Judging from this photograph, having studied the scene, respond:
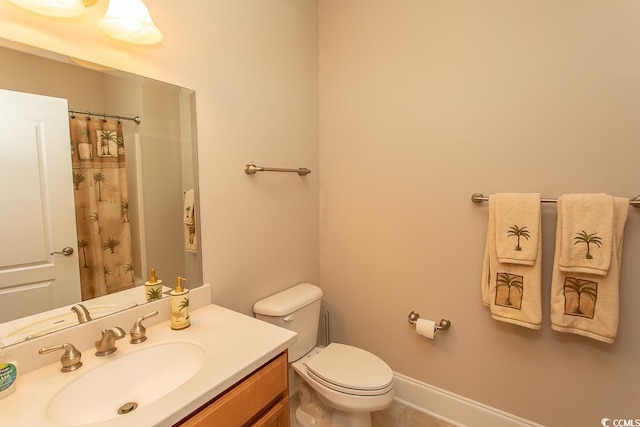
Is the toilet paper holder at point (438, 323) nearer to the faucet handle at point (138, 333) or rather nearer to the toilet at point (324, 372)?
the toilet at point (324, 372)

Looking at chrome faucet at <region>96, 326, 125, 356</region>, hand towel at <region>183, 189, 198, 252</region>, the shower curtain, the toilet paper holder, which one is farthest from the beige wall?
chrome faucet at <region>96, 326, 125, 356</region>

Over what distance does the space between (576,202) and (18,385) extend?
2003mm

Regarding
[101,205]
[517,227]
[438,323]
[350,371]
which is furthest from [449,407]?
[101,205]

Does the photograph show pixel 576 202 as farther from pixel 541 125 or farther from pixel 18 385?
pixel 18 385

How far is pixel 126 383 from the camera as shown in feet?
3.08

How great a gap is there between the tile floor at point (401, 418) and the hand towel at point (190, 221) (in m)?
1.18

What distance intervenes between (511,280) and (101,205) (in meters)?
1.74

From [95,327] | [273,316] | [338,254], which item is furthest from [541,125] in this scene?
[95,327]

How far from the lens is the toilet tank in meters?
1.55

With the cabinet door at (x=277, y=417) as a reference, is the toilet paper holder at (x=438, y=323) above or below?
above

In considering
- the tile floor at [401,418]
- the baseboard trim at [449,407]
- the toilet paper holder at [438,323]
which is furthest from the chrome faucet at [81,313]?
the baseboard trim at [449,407]

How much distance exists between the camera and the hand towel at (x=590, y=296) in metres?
1.20

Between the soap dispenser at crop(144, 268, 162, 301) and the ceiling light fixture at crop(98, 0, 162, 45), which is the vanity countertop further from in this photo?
the ceiling light fixture at crop(98, 0, 162, 45)

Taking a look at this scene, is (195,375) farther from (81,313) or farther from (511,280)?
(511,280)
